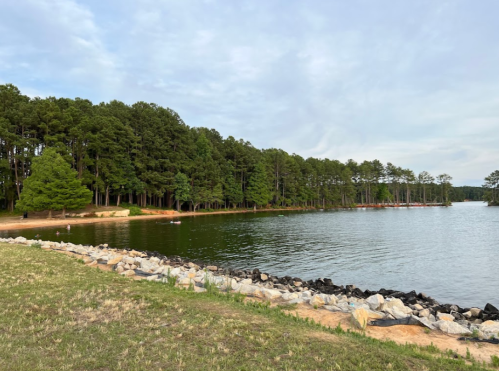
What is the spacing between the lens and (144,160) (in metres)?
60.6

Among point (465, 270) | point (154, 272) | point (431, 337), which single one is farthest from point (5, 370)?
point (465, 270)

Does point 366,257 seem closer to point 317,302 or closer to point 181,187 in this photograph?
point 317,302

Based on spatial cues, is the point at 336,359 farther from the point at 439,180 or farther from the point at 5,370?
the point at 439,180

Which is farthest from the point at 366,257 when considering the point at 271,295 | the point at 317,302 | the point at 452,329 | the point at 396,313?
the point at 452,329

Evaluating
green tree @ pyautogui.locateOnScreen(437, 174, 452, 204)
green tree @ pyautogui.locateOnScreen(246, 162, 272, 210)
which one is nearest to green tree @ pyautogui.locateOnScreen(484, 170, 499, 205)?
green tree @ pyautogui.locateOnScreen(437, 174, 452, 204)

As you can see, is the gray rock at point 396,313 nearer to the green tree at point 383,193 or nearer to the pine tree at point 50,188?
the pine tree at point 50,188

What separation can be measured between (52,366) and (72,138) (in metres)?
55.8

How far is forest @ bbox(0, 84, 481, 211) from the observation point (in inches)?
1874

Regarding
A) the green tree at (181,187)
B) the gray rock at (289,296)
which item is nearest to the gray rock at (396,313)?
the gray rock at (289,296)

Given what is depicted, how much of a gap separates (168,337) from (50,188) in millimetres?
44165

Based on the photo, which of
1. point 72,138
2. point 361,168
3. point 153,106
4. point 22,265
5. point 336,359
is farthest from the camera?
point 361,168

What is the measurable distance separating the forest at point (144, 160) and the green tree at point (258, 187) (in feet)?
0.94

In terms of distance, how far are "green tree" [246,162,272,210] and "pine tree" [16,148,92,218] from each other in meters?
46.7

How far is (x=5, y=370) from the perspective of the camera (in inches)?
158
